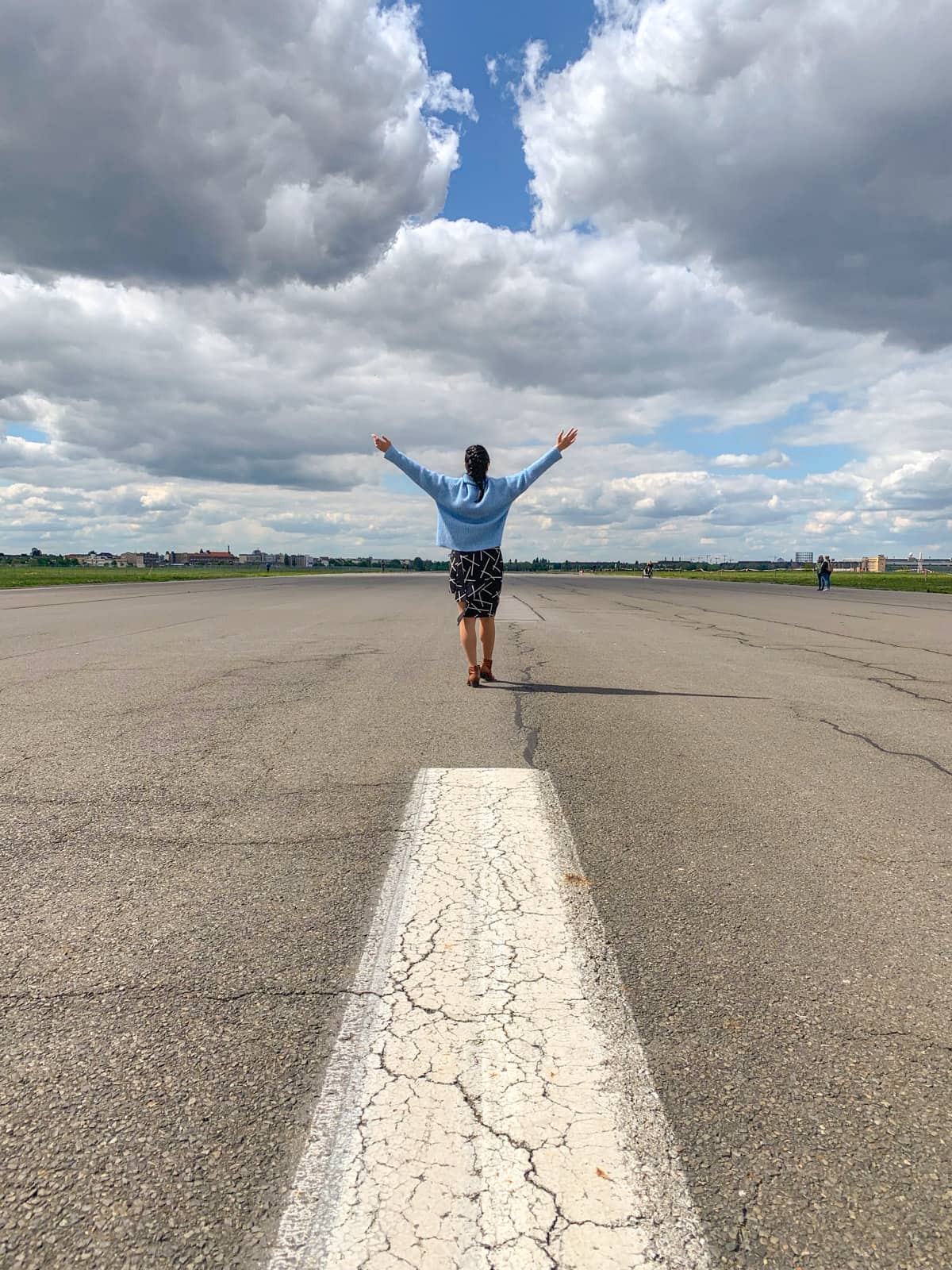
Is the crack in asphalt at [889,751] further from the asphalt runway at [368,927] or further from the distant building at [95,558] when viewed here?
the distant building at [95,558]

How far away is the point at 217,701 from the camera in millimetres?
6258

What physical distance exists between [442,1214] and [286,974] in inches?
35.7

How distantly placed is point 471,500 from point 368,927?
494 cm

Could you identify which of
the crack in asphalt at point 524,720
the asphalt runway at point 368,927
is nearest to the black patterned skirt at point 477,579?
the crack in asphalt at point 524,720

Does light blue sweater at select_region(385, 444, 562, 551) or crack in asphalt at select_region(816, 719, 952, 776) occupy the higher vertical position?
light blue sweater at select_region(385, 444, 562, 551)

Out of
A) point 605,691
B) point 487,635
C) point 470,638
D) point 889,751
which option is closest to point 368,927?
point 889,751

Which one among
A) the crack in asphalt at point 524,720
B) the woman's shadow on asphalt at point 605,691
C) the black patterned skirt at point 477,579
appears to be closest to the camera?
the crack in asphalt at point 524,720

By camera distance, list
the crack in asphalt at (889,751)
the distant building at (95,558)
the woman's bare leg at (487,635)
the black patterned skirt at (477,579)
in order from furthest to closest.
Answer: the distant building at (95,558)
the woman's bare leg at (487,635)
the black patterned skirt at (477,579)
the crack in asphalt at (889,751)

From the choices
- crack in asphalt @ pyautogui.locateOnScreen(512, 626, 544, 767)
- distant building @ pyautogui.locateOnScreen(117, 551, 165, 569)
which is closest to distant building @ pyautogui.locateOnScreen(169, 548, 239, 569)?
distant building @ pyautogui.locateOnScreen(117, 551, 165, 569)

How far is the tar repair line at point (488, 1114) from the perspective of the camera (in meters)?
1.33

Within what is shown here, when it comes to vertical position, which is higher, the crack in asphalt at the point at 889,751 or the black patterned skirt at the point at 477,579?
the black patterned skirt at the point at 477,579

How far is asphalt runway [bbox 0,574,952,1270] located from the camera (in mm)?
1441

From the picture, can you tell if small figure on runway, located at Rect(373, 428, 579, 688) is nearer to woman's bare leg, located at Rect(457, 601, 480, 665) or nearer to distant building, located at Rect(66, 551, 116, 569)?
woman's bare leg, located at Rect(457, 601, 480, 665)

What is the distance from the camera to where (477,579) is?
6984 mm
